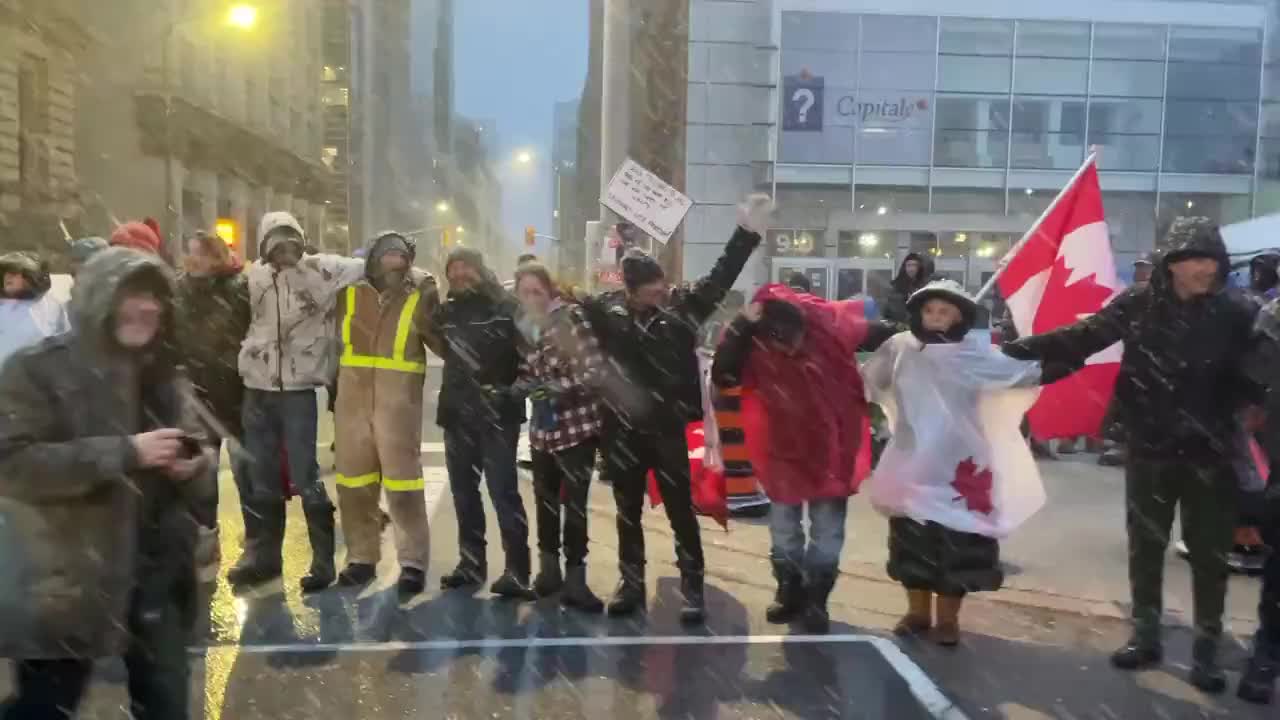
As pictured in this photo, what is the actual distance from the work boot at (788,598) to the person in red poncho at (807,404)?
7cm

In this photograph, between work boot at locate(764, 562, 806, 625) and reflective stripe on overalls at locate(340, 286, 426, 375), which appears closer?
work boot at locate(764, 562, 806, 625)

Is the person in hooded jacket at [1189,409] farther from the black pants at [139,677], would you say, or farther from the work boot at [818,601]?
the black pants at [139,677]

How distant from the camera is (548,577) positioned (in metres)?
6.02

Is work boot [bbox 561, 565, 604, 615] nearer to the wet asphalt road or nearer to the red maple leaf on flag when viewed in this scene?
the wet asphalt road

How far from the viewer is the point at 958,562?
5.19 m

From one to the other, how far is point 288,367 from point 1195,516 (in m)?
4.58

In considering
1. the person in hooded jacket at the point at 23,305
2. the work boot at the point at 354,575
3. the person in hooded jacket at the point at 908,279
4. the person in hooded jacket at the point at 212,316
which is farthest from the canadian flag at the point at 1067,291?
the person in hooded jacket at the point at 23,305

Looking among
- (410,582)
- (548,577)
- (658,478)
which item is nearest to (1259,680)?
(658,478)

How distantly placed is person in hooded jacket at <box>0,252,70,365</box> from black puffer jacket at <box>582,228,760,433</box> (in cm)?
356

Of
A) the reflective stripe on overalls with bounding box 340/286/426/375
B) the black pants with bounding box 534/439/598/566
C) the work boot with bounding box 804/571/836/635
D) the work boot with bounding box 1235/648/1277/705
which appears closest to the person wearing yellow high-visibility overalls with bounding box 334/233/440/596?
the reflective stripe on overalls with bounding box 340/286/426/375

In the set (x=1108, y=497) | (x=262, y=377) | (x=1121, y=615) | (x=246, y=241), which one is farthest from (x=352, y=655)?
(x=246, y=241)

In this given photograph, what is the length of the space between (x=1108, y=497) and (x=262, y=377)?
6.83 metres

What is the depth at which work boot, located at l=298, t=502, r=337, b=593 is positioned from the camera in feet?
19.9

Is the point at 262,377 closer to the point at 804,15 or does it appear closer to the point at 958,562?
the point at 958,562
